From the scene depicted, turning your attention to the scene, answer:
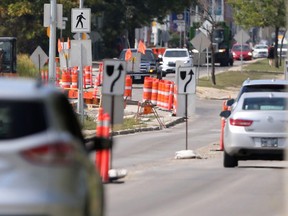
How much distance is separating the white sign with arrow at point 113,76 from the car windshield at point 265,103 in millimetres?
2426

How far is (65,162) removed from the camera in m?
7.26

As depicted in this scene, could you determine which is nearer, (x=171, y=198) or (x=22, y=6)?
(x=171, y=198)

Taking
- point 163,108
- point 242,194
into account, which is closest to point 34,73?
point 163,108

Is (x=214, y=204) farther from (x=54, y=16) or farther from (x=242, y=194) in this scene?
(x=54, y=16)

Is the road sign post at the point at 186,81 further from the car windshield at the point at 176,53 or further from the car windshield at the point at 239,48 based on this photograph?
the car windshield at the point at 239,48

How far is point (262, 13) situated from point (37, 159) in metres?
69.9

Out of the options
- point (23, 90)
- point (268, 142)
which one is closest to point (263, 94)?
point (268, 142)

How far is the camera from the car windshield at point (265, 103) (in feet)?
63.9

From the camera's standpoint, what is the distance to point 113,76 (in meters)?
19.2

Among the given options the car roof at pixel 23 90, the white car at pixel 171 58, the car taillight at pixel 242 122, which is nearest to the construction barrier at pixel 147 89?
Answer: the car taillight at pixel 242 122

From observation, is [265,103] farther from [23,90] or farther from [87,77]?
[87,77]

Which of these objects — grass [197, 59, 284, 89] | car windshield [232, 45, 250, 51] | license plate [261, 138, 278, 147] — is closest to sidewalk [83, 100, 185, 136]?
license plate [261, 138, 278, 147]

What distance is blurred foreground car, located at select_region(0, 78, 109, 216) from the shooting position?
7.08m

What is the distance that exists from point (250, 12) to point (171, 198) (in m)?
63.3
